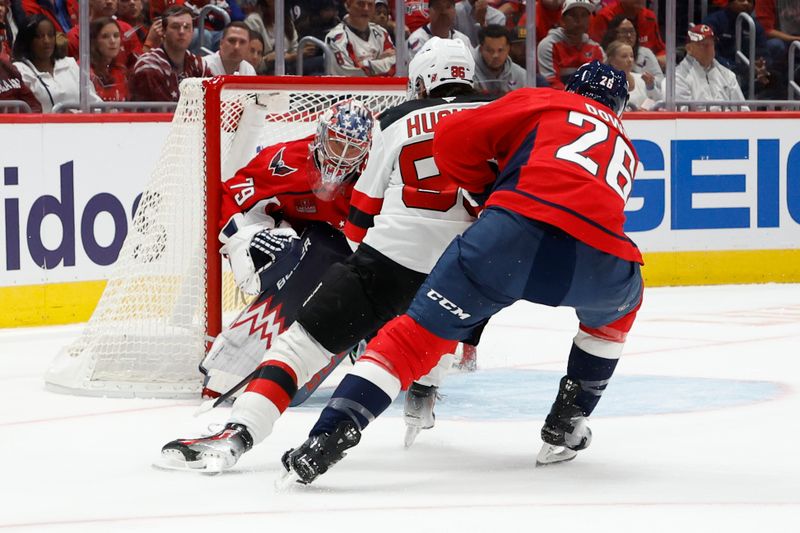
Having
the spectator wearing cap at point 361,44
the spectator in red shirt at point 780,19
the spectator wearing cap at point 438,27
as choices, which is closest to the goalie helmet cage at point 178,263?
the spectator wearing cap at point 361,44

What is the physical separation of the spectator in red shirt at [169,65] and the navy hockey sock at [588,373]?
3.74 meters

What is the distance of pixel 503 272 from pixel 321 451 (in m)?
0.52

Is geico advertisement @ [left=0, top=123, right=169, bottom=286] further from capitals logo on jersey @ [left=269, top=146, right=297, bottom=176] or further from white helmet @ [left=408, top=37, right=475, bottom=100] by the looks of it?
white helmet @ [left=408, top=37, right=475, bottom=100]

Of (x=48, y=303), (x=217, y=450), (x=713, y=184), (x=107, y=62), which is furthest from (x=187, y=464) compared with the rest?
(x=713, y=184)

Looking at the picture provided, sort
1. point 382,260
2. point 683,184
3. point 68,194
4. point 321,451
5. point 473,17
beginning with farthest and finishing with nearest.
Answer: point 683,184, point 473,17, point 68,194, point 382,260, point 321,451

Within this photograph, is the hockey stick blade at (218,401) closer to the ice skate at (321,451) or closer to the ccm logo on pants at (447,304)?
the ice skate at (321,451)

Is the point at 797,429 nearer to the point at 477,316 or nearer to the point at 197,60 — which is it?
the point at 477,316

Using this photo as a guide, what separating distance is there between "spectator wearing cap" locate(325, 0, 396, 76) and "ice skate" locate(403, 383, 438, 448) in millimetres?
3652

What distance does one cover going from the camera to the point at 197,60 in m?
6.61

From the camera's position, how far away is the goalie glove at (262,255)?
4207mm

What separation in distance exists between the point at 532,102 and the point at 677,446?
1078 mm

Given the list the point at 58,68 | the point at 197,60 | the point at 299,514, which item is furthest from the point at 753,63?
the point at 299,514

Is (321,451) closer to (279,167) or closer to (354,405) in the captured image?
(354,405)

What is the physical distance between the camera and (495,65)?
7520mm
